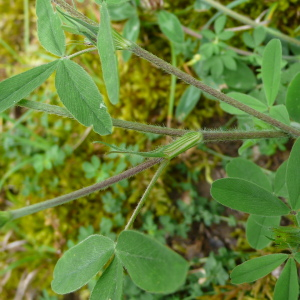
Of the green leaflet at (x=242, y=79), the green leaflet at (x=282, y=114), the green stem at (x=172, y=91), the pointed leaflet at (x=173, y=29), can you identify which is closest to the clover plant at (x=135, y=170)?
the green leaflet at (x=282, y=114)

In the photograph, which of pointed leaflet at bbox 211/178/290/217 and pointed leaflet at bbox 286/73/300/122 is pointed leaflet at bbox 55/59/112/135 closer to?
pointed leaflet at bbox 211/178/290/217

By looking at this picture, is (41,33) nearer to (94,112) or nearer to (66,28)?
(66,28)

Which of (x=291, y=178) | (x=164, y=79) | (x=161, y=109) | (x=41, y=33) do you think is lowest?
(x=161, y=109)

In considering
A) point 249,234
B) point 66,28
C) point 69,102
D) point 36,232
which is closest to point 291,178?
point 249,234

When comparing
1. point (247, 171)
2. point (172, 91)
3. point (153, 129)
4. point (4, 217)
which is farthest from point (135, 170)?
point (172, 91)

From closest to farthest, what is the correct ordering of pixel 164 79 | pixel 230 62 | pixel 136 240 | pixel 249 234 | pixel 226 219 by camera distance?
pixel 136 240
pixel 249 234
pixel 230 62
pixel 226 219
pixel 164 79

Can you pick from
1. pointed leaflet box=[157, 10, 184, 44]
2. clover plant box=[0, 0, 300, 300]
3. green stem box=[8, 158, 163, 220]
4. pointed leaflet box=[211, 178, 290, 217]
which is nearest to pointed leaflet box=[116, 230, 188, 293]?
clover plant box=[0, 0, 300, 300]

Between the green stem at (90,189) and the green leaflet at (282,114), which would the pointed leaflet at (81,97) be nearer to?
the green stem at (90,189)
